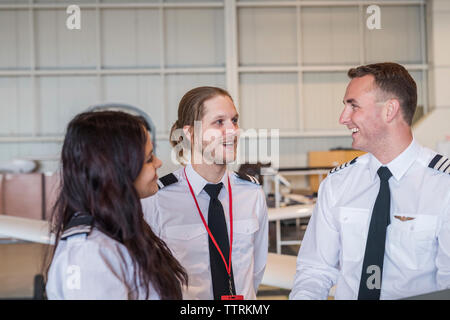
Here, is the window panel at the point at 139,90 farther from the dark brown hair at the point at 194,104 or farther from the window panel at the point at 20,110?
the dark brown hair at the point at 194,104

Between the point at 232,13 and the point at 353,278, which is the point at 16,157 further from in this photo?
the point at 353,278

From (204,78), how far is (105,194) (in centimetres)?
733

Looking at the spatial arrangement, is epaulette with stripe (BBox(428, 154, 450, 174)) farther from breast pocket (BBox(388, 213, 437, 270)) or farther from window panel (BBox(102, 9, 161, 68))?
window panel (BBox(102, 9, 161, 68))

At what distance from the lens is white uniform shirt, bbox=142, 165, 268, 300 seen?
1.24 m

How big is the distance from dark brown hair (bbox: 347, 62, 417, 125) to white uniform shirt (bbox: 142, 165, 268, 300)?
52cm

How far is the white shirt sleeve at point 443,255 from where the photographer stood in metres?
1.02

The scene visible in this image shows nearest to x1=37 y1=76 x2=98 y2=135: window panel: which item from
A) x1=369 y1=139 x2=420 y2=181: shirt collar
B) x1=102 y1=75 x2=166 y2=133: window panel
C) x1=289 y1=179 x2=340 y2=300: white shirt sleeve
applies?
x1=102 y1=75 x2=166 y2=133: window panel

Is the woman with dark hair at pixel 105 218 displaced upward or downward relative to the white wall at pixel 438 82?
downward

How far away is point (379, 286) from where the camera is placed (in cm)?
107

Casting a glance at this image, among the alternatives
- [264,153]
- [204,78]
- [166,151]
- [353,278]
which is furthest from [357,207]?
[204,78]

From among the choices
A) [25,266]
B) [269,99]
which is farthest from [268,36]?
[25,266]

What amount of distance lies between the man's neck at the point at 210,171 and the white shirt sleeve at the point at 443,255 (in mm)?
621

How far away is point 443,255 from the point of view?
1032mm

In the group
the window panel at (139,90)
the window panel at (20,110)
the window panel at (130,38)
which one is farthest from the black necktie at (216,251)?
the window panel at (20,110)
